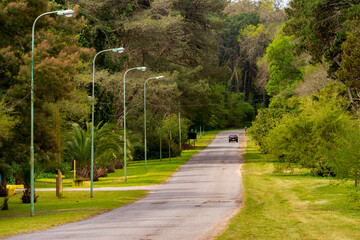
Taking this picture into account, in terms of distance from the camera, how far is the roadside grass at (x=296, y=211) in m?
16.9

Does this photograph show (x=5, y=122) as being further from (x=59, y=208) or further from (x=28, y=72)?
(x=59, y=208)

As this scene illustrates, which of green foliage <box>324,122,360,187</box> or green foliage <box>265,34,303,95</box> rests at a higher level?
green foliage <box>265,34,303,95</box>

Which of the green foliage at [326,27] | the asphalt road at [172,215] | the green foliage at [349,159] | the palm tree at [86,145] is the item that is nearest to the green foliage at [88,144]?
the palm tree at [86,145]

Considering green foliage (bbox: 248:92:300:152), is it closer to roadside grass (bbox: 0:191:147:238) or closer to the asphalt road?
the asphalt road

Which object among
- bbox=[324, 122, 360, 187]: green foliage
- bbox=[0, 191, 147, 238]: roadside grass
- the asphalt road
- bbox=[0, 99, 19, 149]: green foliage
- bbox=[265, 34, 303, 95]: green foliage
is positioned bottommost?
bbox=[0, 191, 147, 238]: roadside grass

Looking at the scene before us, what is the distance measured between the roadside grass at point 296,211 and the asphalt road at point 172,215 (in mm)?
747

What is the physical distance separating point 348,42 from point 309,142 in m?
7.64

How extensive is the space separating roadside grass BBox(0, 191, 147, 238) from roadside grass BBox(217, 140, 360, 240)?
6.40 metres

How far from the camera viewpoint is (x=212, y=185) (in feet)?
125

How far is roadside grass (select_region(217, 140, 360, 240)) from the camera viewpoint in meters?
16.9

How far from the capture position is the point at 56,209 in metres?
27.5

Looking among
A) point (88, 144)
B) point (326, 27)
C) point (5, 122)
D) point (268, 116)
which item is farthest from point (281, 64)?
point (5, 122)

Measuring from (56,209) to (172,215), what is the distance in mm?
7394

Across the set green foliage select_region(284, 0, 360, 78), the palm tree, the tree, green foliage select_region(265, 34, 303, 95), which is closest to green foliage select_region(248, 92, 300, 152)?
green foliage select_region(284, 0, 360, 78)
